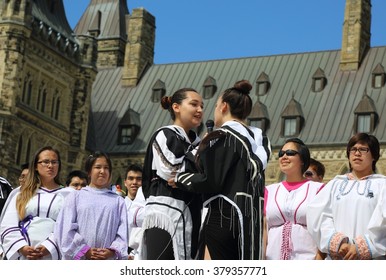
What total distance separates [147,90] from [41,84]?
6478 mm

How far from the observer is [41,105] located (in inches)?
1255

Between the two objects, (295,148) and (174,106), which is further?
(295,148)

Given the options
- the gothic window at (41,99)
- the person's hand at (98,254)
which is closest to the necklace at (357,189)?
the person's hand at (98,254)

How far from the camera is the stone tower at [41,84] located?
29531 mm

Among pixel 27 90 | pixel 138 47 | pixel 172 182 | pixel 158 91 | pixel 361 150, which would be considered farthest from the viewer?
pixel 138 47

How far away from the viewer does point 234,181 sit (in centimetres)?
575

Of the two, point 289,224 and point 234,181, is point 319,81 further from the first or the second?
point 234,181

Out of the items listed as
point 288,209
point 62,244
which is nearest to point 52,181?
point 62,244

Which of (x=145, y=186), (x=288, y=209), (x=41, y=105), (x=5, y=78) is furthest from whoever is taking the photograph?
(x=41, y=105)

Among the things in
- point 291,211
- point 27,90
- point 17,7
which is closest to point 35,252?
point 291,211

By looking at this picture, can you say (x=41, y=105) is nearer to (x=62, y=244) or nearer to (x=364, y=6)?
(x=364, y=6)

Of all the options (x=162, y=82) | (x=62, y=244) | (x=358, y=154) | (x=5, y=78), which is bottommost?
(x=62, y=244)

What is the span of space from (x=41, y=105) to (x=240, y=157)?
87.8ft

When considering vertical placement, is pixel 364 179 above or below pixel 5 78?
below
